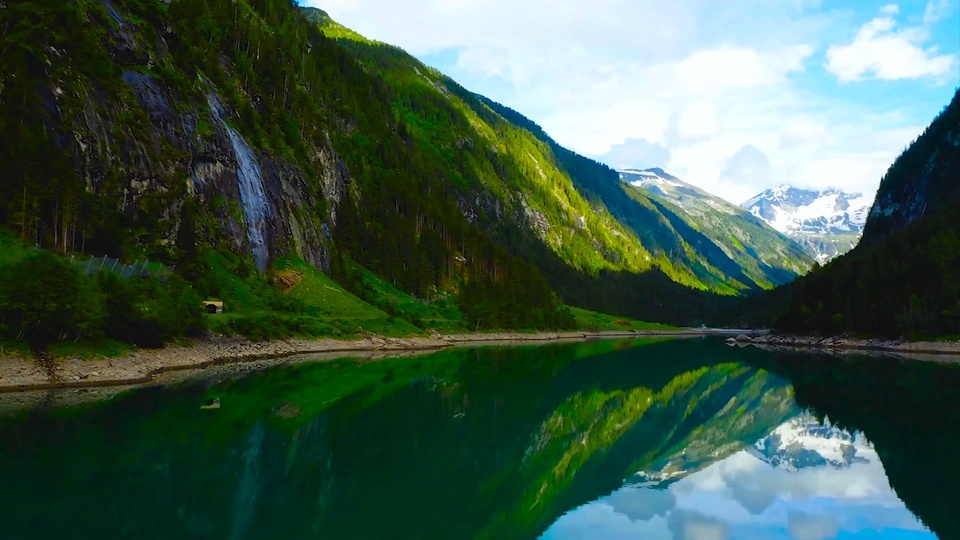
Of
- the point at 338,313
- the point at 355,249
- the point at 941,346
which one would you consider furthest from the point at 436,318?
the point at 941,346

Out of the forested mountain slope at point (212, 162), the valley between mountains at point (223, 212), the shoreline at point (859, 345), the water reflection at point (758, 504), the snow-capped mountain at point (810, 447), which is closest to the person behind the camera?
the water reflection at point (758, 504)

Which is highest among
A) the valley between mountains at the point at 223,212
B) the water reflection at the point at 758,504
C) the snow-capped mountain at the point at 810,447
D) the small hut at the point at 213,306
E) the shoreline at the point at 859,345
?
the valley between mountains at the point at 223,212

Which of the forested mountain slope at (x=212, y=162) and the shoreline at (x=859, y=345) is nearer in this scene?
the forested mountain slope at (x=212, y=162)

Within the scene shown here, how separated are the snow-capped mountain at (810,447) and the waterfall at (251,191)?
6721cm

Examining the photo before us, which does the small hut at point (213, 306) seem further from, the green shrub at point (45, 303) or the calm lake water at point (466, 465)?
the green shrub at point (45, 303)

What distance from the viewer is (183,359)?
53281 mm

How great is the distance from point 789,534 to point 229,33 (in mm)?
120834

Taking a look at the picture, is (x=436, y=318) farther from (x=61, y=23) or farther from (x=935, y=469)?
(x=935, y=469)

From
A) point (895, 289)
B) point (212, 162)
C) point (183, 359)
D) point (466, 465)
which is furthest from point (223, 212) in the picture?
point (895, 289)

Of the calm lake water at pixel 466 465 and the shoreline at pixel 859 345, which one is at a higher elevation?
the calm lake water at pixel 466 465

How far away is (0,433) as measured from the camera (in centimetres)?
2616

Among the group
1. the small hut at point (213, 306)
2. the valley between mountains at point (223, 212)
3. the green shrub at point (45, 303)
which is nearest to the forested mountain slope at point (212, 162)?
the valley between mountains at point (223, 212)

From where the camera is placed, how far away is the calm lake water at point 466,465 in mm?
18078

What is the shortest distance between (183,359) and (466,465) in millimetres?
36953
